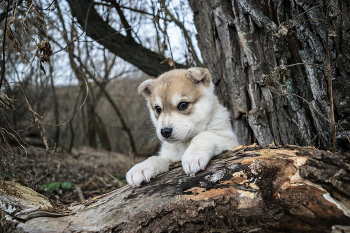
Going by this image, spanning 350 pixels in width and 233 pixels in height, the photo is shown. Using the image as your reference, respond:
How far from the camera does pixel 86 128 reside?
1148 cm

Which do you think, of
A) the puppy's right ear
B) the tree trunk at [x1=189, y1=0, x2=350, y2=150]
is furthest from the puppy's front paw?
the puppy's right ear

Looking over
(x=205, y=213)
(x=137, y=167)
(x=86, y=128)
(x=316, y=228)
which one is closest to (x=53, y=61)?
(x=86, y=128)

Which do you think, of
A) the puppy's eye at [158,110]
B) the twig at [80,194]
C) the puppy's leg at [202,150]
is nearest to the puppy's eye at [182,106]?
the puppy's eye at [158,110]

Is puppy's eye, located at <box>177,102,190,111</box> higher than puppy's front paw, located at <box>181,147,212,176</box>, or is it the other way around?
puppy's eye, located at <box>177,102,190,111</box>

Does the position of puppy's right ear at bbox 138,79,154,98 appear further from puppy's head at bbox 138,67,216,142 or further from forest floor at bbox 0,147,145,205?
forest floor at bbox 0,147,145,205

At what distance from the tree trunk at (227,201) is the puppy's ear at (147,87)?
1.69 m

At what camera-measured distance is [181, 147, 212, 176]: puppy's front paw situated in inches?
90.0

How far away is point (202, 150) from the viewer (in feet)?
8.11

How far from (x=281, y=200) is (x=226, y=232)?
0.48 m

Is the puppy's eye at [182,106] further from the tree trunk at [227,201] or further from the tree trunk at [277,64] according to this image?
the tree trunk at [227,201]

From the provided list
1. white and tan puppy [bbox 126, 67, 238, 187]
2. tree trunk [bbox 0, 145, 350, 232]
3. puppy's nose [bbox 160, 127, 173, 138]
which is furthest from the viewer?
puppy's nose [bbox 160, 127, 173, 138]

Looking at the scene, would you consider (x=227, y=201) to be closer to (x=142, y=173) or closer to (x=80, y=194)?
(x=142, y=173)

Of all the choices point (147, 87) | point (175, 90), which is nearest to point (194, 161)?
point (175, 90)

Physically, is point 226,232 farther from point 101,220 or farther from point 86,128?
point 86,128
